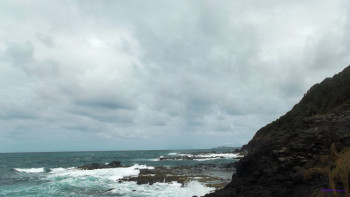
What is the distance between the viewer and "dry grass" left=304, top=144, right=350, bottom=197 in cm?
857

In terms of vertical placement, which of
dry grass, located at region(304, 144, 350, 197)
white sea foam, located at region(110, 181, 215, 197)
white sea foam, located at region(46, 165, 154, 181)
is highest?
dry grass, located at region(304, 144, 350, 197)

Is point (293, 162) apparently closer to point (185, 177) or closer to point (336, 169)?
point (336, 169)

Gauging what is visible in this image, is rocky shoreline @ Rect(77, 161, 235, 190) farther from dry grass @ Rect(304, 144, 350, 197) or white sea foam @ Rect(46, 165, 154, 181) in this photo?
dry grass @ Rect(304, 144, 350, 197)

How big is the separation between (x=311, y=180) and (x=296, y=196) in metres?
0.84

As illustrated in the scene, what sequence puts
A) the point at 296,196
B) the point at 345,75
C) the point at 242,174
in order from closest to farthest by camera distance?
1. the point at 296,196
2. the point at 242,174
3. the point at 345,75

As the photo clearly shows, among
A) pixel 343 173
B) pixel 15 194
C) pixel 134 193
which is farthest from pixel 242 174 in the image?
pixel 15 194

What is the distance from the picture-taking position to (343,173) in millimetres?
8875

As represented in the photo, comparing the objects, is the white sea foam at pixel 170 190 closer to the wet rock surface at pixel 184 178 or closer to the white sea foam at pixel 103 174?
the wet rock surface at pixel 184 178

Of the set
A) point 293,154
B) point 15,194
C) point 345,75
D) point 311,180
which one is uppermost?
point 345,75

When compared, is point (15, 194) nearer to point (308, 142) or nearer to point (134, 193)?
point (134, 193)

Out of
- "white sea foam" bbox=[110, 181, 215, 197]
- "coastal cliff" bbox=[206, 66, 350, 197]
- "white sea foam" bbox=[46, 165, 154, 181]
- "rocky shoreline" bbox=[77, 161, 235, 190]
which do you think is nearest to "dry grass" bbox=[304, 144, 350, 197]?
"coastal cliff" bbox=[206, 66, 350, 197]

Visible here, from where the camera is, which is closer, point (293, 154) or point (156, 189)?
point (293, 154)

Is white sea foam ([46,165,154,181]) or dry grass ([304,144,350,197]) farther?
white sea foam ([46,165,154,181])

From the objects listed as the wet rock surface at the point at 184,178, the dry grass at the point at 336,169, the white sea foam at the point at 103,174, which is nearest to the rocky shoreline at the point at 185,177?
the wet rock surface at the point at 184,178
